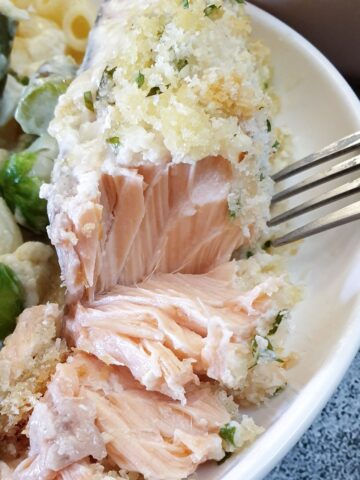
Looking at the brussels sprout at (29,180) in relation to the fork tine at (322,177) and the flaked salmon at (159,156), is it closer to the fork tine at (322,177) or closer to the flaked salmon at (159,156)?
the flaked salmon at (159,156)

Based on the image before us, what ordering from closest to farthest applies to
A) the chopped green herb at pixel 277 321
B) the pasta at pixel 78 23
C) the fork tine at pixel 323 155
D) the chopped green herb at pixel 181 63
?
the chopped green herb at pixel 277 321 → the chopped green herb at pixel 181 63 → the fork tine at pixel 323 155 → the pasta at pixel 78 23

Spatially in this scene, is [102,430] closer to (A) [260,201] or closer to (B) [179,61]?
(A) [260,201]

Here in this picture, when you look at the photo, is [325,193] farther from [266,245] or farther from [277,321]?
[277,321]

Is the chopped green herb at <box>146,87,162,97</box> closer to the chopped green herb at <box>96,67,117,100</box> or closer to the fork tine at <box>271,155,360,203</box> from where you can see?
the chopped green herb at <box>96,67,117,100</box>

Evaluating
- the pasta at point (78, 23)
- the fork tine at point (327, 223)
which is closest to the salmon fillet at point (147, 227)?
the fork tine at point (327, 223)

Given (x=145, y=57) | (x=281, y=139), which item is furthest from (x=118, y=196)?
(x=281, y=139)
